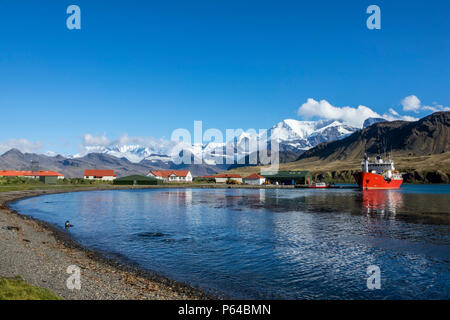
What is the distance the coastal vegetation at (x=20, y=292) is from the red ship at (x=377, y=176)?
156 m

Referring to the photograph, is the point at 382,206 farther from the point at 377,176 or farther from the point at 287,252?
the point at 377,176

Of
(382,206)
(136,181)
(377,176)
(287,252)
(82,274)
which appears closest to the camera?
(82,274)

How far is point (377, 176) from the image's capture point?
155125mm

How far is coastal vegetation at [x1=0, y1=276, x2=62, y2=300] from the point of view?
1334 centimetres

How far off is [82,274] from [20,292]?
21.3 feet

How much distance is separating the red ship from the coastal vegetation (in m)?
156

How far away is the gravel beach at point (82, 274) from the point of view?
55.8 feet

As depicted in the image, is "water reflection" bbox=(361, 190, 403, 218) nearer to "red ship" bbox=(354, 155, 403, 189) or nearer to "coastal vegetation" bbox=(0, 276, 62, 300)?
"red ship" bbox=(354, 155, 403, 189)

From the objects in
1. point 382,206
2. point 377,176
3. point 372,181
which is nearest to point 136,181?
point 372,181

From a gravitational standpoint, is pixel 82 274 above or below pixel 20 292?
below

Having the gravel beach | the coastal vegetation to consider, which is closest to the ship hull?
the gravel beach

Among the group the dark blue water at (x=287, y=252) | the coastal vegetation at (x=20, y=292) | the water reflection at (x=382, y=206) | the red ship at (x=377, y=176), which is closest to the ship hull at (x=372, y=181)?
the red ship at (x=377, y=176)

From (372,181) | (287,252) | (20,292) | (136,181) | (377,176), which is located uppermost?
(377,176)
